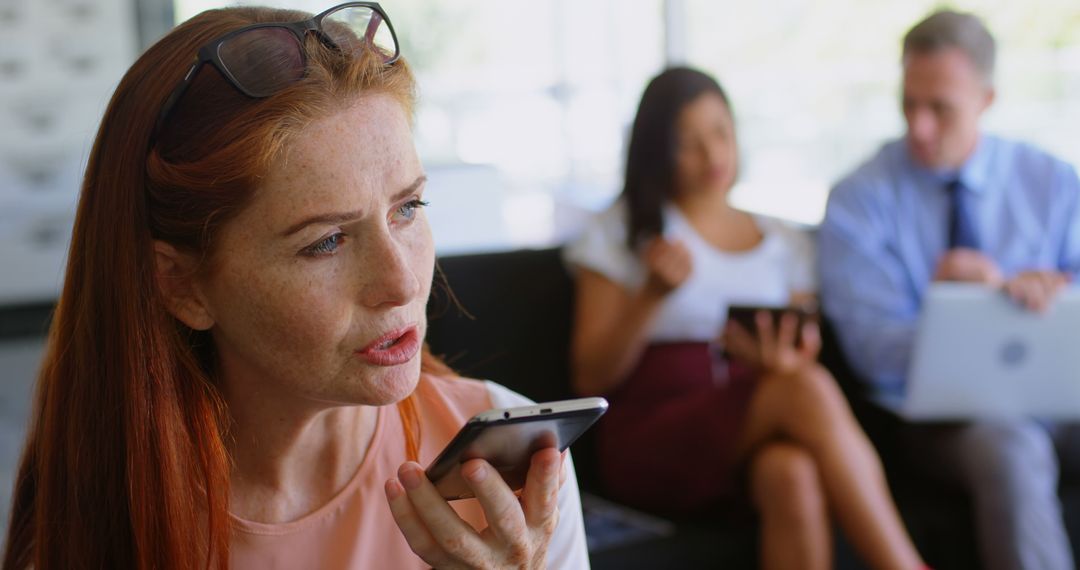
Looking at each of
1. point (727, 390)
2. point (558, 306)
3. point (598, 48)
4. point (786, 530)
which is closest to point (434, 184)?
point (558, 306)

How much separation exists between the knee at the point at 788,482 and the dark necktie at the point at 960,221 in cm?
79

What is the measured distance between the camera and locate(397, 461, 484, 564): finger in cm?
93

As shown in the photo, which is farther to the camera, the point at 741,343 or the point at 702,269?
the point at 702,269

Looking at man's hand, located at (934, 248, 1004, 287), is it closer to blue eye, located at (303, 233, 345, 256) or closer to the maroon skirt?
the maroon skirt

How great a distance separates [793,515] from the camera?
218 cm

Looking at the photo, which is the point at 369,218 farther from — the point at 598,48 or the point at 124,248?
the point at 598,48

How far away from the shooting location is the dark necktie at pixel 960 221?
269cm

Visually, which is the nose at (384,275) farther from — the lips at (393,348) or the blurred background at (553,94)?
the blurred background at (553,94)

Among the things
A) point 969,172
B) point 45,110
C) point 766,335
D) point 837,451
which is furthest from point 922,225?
point 45,110

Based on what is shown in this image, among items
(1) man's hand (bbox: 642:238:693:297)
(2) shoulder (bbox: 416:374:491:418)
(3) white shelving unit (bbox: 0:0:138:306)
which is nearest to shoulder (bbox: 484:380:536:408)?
(2) shoulder (bbox: 416:374:491:418)

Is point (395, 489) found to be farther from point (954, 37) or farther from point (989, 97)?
point (989, 97)

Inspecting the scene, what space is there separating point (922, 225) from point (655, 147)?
692 mm

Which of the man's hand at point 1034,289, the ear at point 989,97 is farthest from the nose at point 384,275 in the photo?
the ear at point 989,97

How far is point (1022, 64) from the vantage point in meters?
4.59
